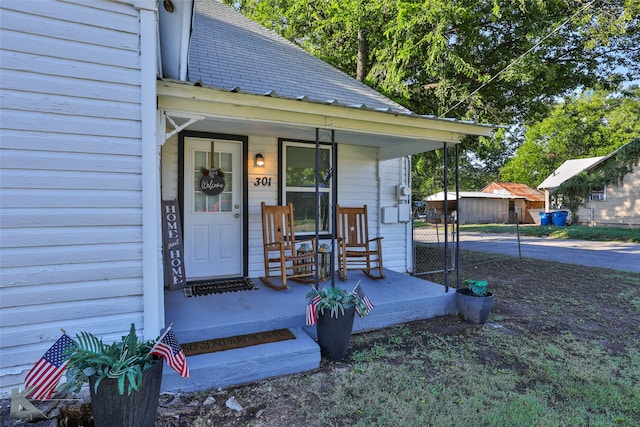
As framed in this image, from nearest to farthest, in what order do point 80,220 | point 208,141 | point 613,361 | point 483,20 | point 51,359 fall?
1. point 51,359
2. point 80,220
3. point 613,361
4. point 208,141
5. point 483,20

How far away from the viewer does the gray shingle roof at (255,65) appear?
185 inches

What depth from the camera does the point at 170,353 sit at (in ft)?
6.05

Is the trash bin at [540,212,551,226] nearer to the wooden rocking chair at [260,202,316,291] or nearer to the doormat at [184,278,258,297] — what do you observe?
the wooden rocking chair at [260,202,316,291]

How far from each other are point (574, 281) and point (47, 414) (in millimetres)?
7210

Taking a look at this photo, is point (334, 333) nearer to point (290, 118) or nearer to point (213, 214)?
point (290, 118)

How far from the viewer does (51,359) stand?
1.79 meters

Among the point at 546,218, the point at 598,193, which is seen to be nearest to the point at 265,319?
the point at 546,218

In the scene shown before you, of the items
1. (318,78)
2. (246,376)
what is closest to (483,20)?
(318,78)

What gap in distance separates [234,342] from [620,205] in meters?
20.8

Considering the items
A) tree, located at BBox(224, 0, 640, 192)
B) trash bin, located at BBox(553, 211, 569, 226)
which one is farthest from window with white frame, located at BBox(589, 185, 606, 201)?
tree, located at BBox(224, 0, 640, 192)

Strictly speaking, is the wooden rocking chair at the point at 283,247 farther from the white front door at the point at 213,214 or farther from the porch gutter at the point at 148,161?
the porch gutter at the point at 148,161

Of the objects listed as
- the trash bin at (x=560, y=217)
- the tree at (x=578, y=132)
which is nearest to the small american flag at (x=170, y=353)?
the trash bin at (x=560, y=217)

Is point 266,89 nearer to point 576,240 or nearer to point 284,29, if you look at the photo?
point 284,29

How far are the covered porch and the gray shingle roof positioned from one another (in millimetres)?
2272
